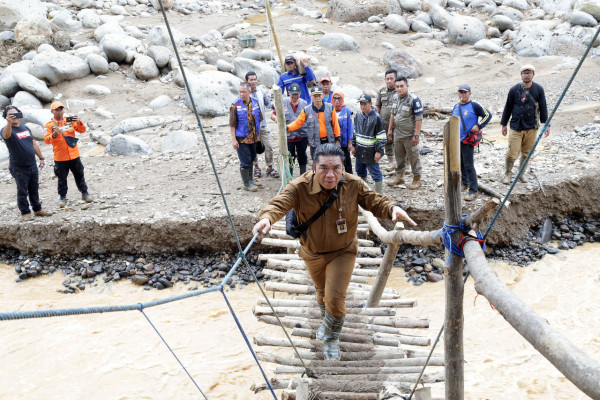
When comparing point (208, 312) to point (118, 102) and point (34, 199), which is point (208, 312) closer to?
point (34, 199)

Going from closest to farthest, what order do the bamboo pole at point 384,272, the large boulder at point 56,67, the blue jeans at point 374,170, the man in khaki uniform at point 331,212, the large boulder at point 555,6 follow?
the man in khaki uniform at point 331,212
the bamboo pole at point 384,272
the blue jeans at point 374,170
the large boulder at point 56,67
the large boulder at point 555,6

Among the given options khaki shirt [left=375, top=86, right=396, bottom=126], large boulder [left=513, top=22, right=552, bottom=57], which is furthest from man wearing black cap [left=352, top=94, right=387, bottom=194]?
large boulder [left=513, top=22, right=552, bottom=57]

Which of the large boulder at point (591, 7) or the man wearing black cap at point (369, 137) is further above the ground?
the large boulder at point (591, 7)

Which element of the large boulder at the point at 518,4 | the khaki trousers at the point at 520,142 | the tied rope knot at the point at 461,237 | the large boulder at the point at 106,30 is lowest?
the khaki trousers at the point at 520,142

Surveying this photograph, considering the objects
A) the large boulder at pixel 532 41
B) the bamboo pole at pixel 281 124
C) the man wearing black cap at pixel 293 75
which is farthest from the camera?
the large boulder at pixel 532 41

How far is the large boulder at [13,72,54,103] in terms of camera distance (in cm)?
1089

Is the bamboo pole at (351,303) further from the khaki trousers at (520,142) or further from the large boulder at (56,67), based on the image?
the large boulder at (56,67)

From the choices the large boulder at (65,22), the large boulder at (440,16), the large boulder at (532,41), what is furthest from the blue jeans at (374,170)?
the large boulder at (65,22)

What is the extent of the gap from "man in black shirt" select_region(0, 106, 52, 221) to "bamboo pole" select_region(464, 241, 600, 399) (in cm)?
588

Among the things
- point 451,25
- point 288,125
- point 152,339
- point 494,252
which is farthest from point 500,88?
point 152,339

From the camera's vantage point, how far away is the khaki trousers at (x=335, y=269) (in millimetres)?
3188

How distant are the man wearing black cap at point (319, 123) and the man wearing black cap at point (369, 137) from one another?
29cm

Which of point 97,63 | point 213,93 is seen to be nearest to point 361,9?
point 213,93

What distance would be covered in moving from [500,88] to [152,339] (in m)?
9.68
